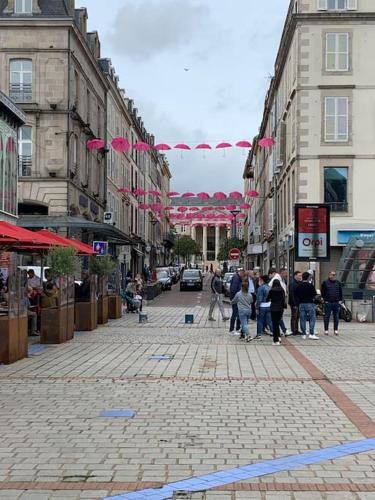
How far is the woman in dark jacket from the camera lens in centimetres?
1596

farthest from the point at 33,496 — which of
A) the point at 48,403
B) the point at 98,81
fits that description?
the point at 98,81

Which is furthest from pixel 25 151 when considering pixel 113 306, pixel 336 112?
pixel 336 112

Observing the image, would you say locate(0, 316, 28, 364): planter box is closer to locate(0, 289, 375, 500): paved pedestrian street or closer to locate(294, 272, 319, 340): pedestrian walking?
locate(0, 289, 375, 500): paved pedestrian street

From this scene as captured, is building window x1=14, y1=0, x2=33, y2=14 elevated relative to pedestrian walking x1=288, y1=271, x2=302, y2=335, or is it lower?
elevated

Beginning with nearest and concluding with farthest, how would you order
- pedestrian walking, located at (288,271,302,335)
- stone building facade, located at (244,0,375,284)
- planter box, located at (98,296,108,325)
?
pedestrian walking, located at (288,271,302,335) < planter box, located at (98,296,108,325) < stone building facade, located at (244,0,375,284)

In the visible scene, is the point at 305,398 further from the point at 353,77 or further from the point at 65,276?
the point at 353,77

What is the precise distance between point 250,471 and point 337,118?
29.3 meters

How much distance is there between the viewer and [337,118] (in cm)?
3341

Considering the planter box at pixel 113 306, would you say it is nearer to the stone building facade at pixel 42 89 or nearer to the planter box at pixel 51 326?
the planter box at pixel 51 326

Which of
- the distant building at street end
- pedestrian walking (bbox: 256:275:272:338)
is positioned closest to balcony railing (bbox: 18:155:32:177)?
the distant building at street end

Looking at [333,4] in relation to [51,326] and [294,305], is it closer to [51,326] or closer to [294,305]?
[294,305]

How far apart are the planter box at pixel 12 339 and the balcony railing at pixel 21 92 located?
78.2 ft

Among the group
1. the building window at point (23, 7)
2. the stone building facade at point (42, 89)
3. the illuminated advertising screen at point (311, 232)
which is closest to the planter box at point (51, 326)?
the illuminated advertising screen at point (311, 232)

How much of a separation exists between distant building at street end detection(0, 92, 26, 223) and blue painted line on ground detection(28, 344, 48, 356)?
9.74m
